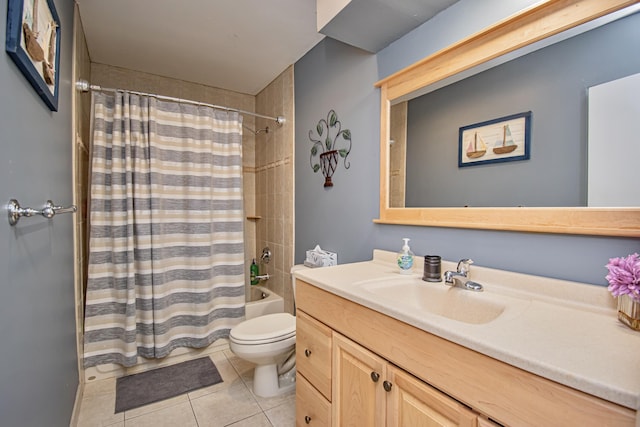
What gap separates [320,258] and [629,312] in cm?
149

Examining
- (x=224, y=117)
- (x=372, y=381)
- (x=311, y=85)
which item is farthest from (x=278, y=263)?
(x=372, y=381)

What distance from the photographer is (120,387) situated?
187cm

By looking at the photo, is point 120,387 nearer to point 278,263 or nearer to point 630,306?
point 278,263

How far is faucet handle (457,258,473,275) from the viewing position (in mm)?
1116

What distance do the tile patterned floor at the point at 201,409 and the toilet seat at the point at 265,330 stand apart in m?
0.39

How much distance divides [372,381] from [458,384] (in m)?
0.33

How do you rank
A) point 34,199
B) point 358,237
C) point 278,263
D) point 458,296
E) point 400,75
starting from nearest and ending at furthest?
1. point 34,199
2. point 458,296
3. point 400,75
4. point 358,237
5. point 278,263

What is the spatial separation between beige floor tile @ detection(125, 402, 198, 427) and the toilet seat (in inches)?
17.7

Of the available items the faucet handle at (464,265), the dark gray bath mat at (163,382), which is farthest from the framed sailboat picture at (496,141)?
the dark gray bath mat at (163,382)

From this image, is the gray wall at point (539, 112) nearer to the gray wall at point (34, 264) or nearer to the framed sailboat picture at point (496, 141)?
the framed sailboat picture at point (496, 141)

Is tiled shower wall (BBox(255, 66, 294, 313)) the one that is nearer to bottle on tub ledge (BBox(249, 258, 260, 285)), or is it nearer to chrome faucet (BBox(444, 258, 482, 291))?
bottle on tub ledge (BBox(249, 258, 260, 285))

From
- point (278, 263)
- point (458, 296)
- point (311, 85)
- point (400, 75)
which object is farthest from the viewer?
point (278, 263)

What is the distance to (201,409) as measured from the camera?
1664mm

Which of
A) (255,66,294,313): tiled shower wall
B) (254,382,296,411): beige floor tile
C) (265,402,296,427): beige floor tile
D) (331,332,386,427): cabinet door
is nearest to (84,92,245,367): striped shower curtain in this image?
(255,66,294,313): tiled shower wall
